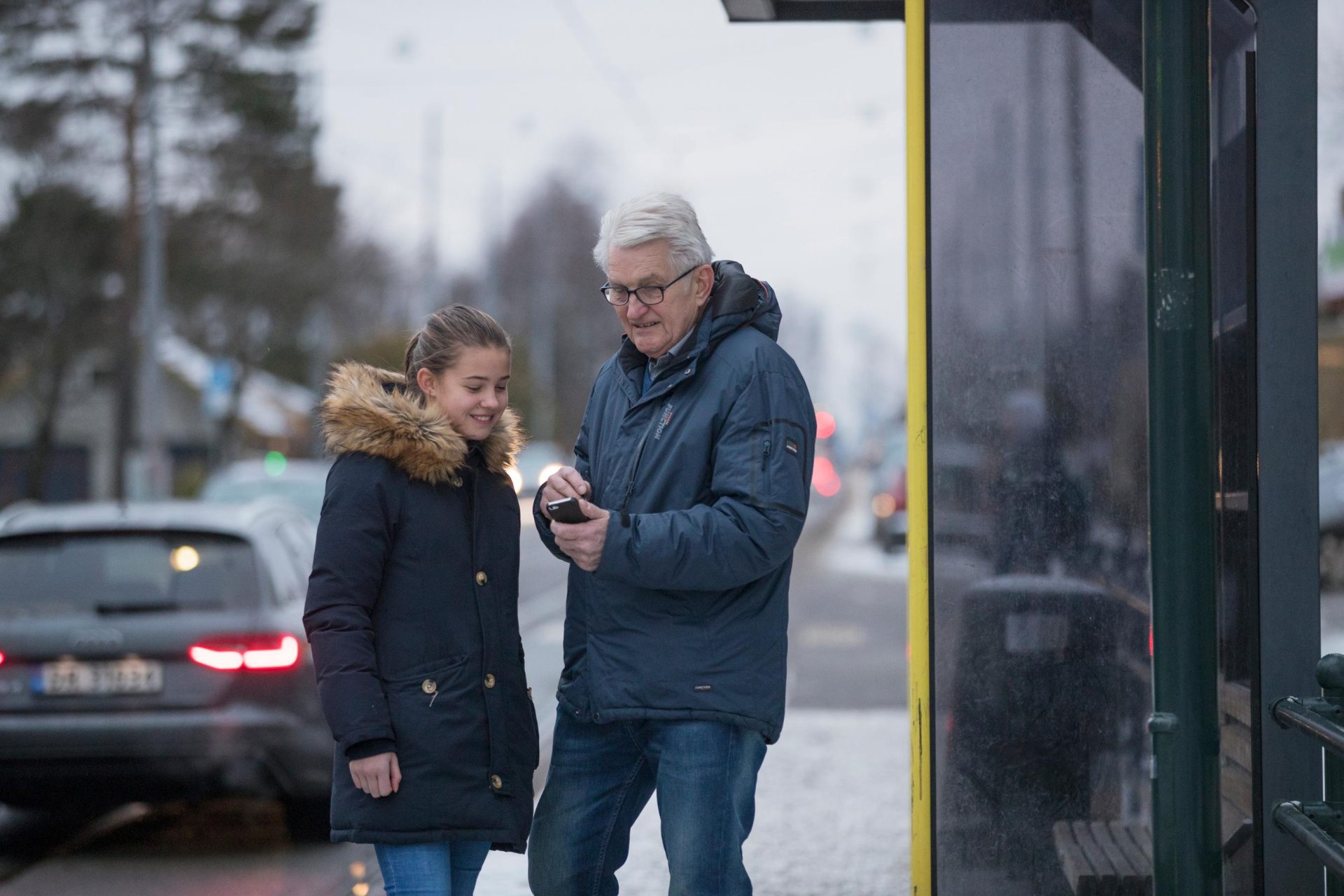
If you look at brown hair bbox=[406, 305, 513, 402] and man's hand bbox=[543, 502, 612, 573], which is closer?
man's hand bbox=[543, 502, 612, 573]

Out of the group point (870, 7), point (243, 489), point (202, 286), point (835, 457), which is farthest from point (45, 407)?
point (835, 457)

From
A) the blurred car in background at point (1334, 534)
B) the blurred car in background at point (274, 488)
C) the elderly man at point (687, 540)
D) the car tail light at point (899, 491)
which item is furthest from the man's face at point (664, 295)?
the car tail light at point (899, 491)

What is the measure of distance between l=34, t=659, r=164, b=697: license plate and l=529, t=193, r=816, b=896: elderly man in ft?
10.2

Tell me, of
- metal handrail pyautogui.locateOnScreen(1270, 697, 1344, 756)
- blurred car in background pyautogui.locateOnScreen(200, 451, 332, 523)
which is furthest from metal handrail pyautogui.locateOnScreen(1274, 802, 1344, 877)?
blurred car in background pyautogui.locateOnScreen(200, 451, 332, 523)

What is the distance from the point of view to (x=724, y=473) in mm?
3055

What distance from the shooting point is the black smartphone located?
9.76ft

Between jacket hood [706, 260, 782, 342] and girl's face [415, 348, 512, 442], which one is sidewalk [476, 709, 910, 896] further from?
jacket hood [706, 260, 782, 342]

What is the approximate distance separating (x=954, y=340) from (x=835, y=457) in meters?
62.2

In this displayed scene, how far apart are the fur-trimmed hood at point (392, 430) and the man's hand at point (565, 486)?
0.23 m

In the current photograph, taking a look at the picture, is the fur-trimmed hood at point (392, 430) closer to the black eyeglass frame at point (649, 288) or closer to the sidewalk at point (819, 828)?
the black eyeglass frame at point (649, 288)

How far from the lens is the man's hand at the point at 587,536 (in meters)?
2.99

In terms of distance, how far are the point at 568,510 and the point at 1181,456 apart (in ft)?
3.75

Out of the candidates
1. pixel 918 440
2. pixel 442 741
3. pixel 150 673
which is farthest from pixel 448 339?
pixel 150 673

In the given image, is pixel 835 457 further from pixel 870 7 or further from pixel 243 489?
pixel 870 7
